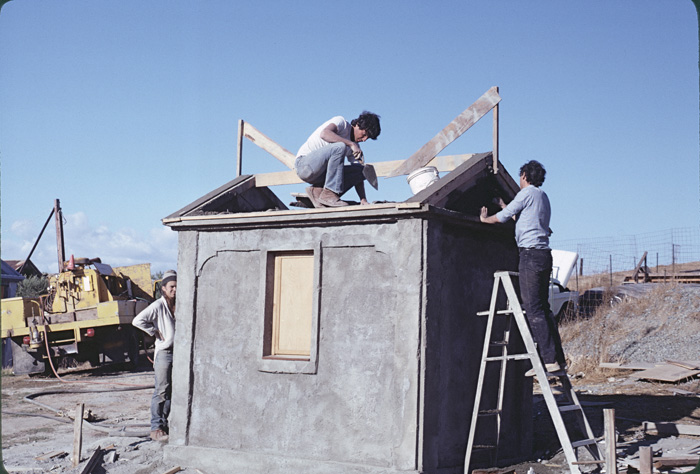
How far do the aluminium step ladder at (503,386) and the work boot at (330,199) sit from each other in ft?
6.19

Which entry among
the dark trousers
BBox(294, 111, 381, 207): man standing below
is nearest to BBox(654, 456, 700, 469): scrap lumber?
the dark trousers

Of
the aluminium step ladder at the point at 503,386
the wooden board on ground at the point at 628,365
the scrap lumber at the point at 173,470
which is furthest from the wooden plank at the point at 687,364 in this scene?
the scrap lumber at the point at 173,470

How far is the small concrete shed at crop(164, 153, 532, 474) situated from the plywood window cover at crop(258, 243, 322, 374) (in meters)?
0.01

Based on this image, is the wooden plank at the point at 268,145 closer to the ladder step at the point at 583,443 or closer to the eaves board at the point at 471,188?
the eaves board at the point at 471,188

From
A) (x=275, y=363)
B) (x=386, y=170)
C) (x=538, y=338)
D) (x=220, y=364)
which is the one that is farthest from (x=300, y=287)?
(x=538, y=338)

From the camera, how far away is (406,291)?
658 cm

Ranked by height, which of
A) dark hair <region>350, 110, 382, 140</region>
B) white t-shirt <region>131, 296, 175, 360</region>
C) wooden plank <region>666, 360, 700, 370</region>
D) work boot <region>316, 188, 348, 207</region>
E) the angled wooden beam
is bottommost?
wooden plank <region>666, 360, 700, 370</region>

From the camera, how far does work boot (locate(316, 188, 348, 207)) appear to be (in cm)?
762

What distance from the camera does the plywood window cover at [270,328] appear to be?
277 inches

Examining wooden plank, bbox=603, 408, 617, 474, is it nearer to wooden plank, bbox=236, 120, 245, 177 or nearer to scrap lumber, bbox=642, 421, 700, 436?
scrap lumber, bbox=642, 421, 700, 436

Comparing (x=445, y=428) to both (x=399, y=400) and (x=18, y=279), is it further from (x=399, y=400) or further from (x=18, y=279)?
(x=18, y=279)

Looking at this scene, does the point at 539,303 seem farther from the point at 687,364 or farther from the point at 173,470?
the point at 687,364

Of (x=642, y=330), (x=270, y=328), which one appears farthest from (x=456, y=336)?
(x=642, y=330)

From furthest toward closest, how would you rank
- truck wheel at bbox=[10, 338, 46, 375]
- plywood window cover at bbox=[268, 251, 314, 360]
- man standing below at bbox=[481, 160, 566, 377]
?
truck wheel at bbox=[10, 338, 46, 375] → plywood window cover at bbox=[268, 251, 314, 360] → man standing below at bbox=[481, 160, 566, 377]
